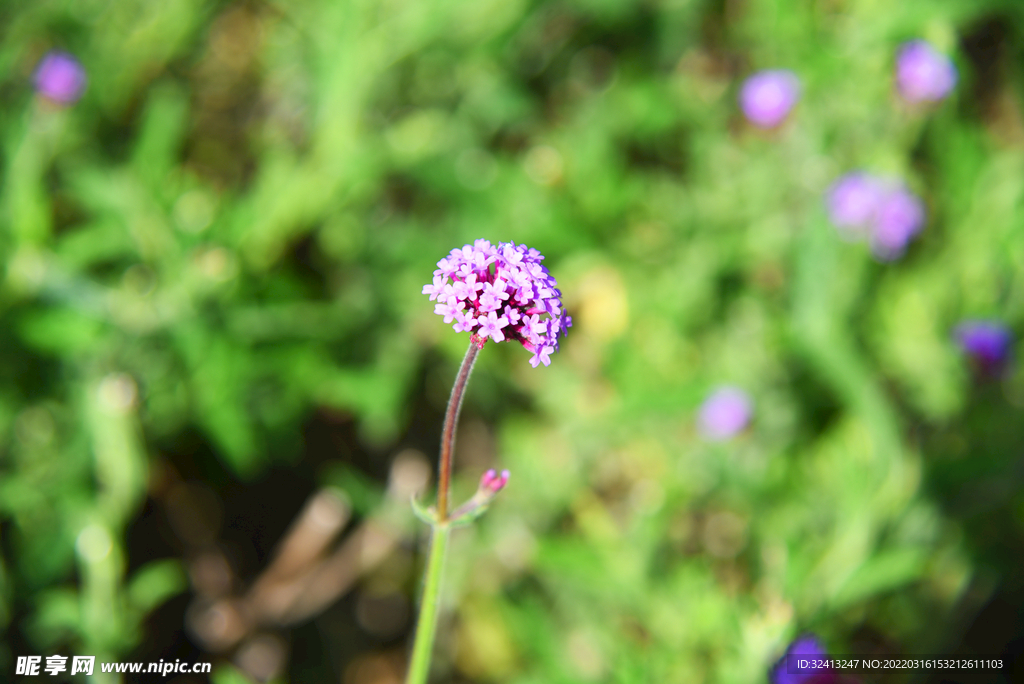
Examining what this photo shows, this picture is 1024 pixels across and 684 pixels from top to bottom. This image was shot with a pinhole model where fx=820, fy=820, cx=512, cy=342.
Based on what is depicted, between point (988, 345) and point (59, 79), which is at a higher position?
point (59, 79)

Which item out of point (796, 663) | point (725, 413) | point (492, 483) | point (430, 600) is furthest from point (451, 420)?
point (725, 413)

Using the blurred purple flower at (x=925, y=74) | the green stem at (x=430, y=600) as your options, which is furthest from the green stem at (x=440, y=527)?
the blurred purple flower at (x=925, y=74)

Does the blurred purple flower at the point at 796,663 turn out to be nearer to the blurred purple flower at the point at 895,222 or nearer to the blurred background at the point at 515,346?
the blurred background at the point at 515,346

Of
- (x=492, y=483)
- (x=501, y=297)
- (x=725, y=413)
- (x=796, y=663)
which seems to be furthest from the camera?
(x=725, y=413)

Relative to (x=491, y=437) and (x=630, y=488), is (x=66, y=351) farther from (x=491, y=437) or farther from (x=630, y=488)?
(x=630, y=488)

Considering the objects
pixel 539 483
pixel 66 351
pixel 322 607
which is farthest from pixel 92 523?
pixel 539 483

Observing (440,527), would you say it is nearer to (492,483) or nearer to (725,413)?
(492,483)

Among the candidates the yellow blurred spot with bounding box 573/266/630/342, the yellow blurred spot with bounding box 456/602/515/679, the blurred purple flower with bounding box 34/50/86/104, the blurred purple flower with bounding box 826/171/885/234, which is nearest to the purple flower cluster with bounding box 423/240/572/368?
the yellow blurred spot with bounding box 456/602/515/679
